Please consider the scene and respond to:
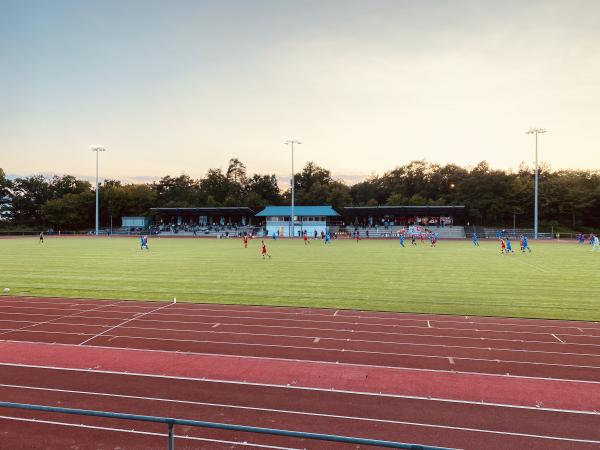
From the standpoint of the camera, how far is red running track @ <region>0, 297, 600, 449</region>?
6.17 metres

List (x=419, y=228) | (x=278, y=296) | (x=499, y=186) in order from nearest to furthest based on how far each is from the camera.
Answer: (x=278, y=296) < (x=419, y=228) < (x=499, y=186)

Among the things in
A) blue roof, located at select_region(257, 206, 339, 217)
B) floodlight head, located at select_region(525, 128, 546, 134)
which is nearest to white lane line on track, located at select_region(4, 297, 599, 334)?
floodlight head, located at select_region(525, 128, 546, 134)

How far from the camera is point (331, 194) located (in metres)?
99.2

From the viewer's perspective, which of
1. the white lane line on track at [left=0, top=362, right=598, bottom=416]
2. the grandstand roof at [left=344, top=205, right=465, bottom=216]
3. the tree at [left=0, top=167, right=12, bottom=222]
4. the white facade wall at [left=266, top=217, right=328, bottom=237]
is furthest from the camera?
the tree at [left=0, top=167, right=12, bottom=222]

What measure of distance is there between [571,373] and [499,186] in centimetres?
8454

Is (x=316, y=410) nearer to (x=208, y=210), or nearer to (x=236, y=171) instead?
(x=208, y=210)

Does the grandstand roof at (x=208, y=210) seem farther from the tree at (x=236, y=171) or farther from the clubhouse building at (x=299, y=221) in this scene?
the tree at (x=236, y=171)

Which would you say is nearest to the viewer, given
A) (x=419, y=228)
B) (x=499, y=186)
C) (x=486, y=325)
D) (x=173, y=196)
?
(x=486, y=325)

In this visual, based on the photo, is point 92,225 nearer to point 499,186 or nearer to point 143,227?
point 143,227

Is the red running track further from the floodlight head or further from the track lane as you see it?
the floodlight head

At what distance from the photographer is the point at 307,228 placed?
78.0 m

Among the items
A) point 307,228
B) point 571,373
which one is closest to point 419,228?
point 307,228

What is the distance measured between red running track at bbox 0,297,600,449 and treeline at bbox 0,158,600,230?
262 ft

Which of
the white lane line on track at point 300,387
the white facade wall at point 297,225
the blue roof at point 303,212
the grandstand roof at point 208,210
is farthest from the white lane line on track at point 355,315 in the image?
the grandstand roof at point 208,210
